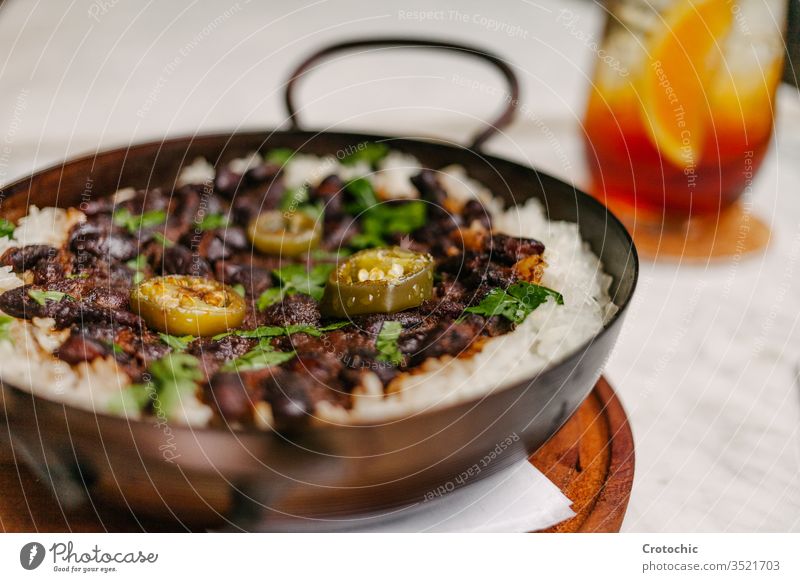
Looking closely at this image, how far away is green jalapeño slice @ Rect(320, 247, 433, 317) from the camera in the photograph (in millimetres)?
1007

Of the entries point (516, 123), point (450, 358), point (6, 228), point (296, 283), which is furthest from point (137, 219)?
point (516, 123)

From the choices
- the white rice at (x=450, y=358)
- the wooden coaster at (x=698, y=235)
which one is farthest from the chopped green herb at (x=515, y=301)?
the wooden coaster at (x=698, y=235)

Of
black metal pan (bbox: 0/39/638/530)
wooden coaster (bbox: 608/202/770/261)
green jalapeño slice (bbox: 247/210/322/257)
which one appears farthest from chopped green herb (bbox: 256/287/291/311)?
wooden coaster (bbox: 608/202/770/261)

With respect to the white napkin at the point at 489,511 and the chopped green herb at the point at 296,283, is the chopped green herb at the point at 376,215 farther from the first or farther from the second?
the white napkin at the point at 489,511

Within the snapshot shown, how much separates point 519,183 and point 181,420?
0.73m

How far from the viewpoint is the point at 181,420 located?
736 millimetres

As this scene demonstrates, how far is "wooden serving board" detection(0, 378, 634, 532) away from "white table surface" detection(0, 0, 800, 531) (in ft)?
0.22

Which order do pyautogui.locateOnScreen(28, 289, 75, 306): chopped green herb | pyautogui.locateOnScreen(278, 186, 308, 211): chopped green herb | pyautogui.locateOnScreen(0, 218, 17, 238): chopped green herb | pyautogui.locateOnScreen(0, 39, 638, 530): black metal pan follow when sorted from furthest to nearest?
pyautogui.locateOnScreen(278, 186, 308, 211): chopped green herb → pyautogui.locateOnScreen(0, 218, 17, 238): chopped green herb → pyautogui.locateOnScreen(28, 289, 75, 306): chopped green herb → pyautogui.locateOnScreen(0, 39, 638, 530): black metal pan

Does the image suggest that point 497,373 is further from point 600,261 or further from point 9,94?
point 9,94

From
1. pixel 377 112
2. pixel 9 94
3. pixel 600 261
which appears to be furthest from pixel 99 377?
pixel 377 112

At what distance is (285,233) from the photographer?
1.25m

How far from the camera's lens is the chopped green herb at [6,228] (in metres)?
1.09

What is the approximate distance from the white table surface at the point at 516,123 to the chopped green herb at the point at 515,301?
0.96ft

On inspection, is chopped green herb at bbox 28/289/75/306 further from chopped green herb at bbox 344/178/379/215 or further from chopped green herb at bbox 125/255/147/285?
chopped green herb at bbox 344/178/379/215
